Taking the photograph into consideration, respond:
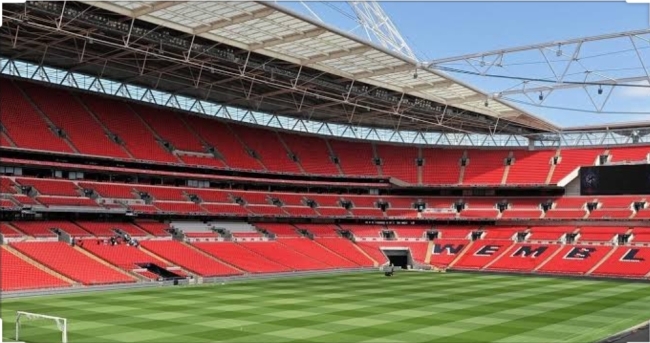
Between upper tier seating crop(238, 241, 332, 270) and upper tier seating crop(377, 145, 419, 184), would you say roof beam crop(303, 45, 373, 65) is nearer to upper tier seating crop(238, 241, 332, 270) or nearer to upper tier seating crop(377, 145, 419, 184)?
upper tier seating crop(238, 241, 332, 270)

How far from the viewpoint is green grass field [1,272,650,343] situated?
2367 cm

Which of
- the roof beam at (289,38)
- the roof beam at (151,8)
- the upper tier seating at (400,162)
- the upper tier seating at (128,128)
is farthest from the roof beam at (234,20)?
the upper tier seating at (400,162)

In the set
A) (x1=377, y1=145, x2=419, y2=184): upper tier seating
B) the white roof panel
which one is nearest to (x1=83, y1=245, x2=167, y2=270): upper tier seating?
the white roof panel

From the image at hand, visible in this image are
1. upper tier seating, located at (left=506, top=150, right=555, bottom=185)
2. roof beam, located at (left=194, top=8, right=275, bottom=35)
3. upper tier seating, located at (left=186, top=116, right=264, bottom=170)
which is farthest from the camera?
upper tier seating, located at (left=506, top=150, right=555, bottom=185)

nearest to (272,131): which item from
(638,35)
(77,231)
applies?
(77,231)

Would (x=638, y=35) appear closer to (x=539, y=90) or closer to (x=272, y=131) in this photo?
(x=539, y=90)

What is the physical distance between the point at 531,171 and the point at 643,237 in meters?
14.1

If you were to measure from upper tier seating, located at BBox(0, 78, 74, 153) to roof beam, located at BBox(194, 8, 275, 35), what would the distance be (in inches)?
784

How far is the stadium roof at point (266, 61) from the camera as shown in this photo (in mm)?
32219

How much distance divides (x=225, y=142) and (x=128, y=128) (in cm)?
1041

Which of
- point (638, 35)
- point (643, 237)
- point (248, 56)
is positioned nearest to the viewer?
point (638, 35)

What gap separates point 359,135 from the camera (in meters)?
73.3

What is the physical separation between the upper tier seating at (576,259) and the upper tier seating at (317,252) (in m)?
17.2

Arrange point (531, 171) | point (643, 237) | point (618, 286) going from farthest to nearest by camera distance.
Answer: point (531, 171), point (643, 237), point (618, 286)
